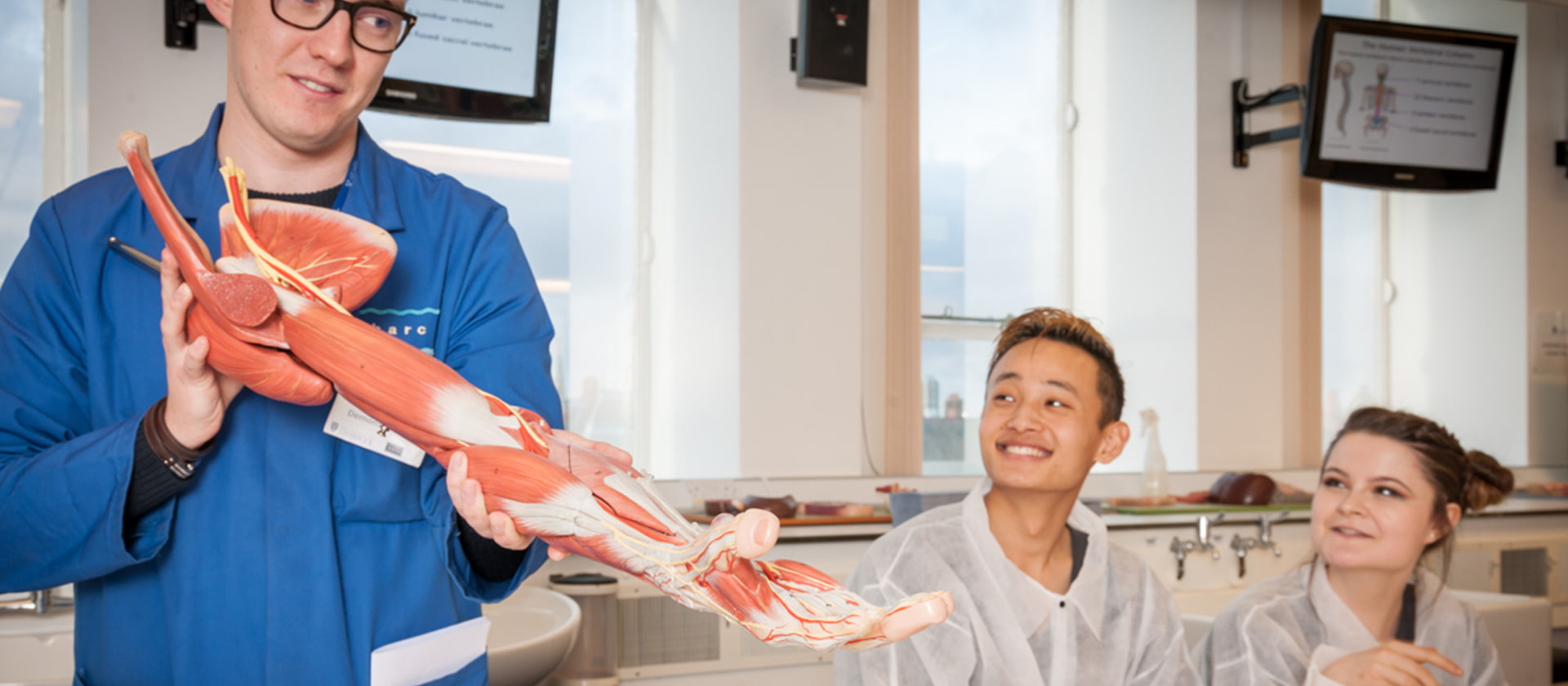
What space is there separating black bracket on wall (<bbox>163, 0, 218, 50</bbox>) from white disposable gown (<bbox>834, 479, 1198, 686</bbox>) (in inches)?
84.4

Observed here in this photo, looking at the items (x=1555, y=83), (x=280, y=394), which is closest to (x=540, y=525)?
(x=280, y=394)

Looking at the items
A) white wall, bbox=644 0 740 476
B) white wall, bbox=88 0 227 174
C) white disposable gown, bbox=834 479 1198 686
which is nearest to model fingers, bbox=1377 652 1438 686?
white disposable gown, bbox=834 479 1198 686

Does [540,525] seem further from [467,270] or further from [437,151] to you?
[437,151]

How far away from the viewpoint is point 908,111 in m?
3.64

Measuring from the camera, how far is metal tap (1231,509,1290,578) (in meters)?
3.33

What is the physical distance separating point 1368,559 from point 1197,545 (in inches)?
49.9

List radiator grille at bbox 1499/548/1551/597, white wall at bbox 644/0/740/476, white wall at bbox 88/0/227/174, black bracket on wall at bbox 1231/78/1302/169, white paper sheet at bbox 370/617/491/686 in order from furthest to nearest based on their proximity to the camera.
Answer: black bracket on wall at bbox 1231/78/1302/169
radiator grille at bbox 1499/548/1551/597
white wall at bbox 644/0/740/476
white wall at bbox 88/0/227/174
white paper sheet at bbox 370/617/491/686

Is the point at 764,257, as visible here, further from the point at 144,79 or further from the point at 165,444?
the point at 165,444

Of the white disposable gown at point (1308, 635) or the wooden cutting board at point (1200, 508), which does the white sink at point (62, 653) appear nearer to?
the white disposable gown at point (1308, 635)

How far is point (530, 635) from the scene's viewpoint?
88.8 inches

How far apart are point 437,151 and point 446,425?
283 cm

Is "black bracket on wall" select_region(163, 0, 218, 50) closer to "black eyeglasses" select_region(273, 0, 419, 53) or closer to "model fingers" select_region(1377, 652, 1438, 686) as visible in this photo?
"black eyeglasses" select_region(273, 0, 419, 53)

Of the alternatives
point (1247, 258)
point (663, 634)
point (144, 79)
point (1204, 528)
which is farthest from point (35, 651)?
point (1247, 258)

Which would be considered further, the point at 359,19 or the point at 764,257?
the point at 764,257
